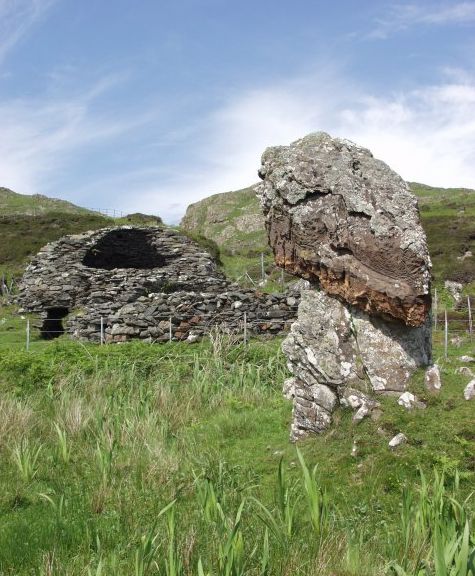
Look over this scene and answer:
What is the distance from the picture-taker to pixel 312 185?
729 centimetres

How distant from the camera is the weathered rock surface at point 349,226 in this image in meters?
6.63

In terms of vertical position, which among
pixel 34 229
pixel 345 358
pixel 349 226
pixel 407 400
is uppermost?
pixel 34 229

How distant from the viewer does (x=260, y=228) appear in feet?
211

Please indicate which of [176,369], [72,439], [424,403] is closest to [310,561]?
[424,403]

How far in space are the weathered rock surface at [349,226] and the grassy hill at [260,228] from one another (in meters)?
24.7

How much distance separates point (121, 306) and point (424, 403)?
15.2m

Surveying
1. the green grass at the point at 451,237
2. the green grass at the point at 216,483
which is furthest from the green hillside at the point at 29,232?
the green grass at the point at 216,483

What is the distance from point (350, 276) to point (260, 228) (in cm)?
5781

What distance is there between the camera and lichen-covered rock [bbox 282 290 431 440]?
6.73 m

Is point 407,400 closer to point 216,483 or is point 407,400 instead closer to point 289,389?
point 216,483

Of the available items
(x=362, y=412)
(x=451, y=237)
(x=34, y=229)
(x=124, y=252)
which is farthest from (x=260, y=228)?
(x=362, y=412)

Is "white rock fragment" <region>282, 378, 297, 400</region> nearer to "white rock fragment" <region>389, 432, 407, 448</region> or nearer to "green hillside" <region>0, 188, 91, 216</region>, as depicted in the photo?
"white rock fragment" <region>389, 432, 407, 448</region>

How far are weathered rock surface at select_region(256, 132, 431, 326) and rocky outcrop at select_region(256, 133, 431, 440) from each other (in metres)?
0.01

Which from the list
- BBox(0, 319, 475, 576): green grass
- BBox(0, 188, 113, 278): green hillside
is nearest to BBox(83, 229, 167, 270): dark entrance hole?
BBox(0, 188, 113, 278): green hillside
